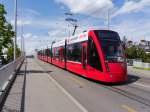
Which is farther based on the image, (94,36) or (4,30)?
(4,30)

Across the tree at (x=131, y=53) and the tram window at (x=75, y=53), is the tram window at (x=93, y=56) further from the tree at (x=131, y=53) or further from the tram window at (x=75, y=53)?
the tree at (x=131, y=53)

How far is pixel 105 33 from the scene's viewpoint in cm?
1953

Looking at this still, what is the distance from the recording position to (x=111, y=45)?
18.9 m

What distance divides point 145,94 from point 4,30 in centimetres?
1880

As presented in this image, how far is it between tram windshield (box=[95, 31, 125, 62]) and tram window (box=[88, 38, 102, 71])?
0.56m

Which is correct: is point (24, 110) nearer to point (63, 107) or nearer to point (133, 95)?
point (63, 107)

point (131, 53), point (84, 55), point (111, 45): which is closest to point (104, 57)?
point (111, 45)

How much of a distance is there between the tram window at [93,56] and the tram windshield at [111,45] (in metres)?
0.56

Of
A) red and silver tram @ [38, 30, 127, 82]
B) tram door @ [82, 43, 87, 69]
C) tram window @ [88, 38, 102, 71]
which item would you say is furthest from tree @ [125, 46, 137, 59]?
tram window @ [88, 38, 102, 71]

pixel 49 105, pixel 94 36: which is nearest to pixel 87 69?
pixel 94 36

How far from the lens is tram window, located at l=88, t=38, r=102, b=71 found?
18.8m

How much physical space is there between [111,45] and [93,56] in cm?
124

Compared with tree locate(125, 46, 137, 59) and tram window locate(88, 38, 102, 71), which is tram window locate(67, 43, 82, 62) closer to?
tram window locate(88, 38, 102, 71)

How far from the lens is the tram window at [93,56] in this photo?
18.8m
